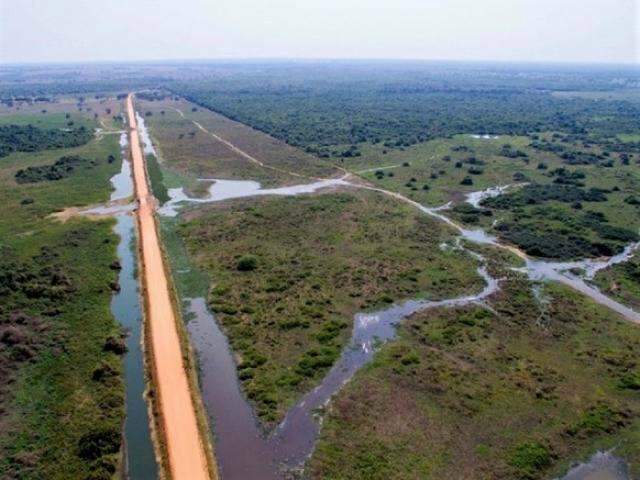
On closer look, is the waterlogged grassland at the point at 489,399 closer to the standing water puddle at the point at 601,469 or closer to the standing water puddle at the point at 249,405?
the standing water puddle at the point at 601,469

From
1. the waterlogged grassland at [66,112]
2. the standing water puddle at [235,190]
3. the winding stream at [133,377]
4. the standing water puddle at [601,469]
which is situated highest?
the waterlogged grassland at [66,112]

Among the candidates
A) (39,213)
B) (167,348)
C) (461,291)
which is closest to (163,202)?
(39,213)

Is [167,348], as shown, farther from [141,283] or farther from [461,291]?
[461,291]

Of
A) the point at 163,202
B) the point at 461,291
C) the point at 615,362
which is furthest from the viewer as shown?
the point at 163,202

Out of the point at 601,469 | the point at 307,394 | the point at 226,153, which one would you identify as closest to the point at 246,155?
the point at 226,153

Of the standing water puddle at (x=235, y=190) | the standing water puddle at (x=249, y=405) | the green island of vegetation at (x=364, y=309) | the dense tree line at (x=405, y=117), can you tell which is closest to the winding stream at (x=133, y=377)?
the green island of vegetation at (x=364, y=309)

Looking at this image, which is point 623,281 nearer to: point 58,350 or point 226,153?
point 58,350

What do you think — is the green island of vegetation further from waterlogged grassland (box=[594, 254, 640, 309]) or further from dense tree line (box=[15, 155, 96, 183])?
dense tree line (box=[15, 155, 96, 183])
